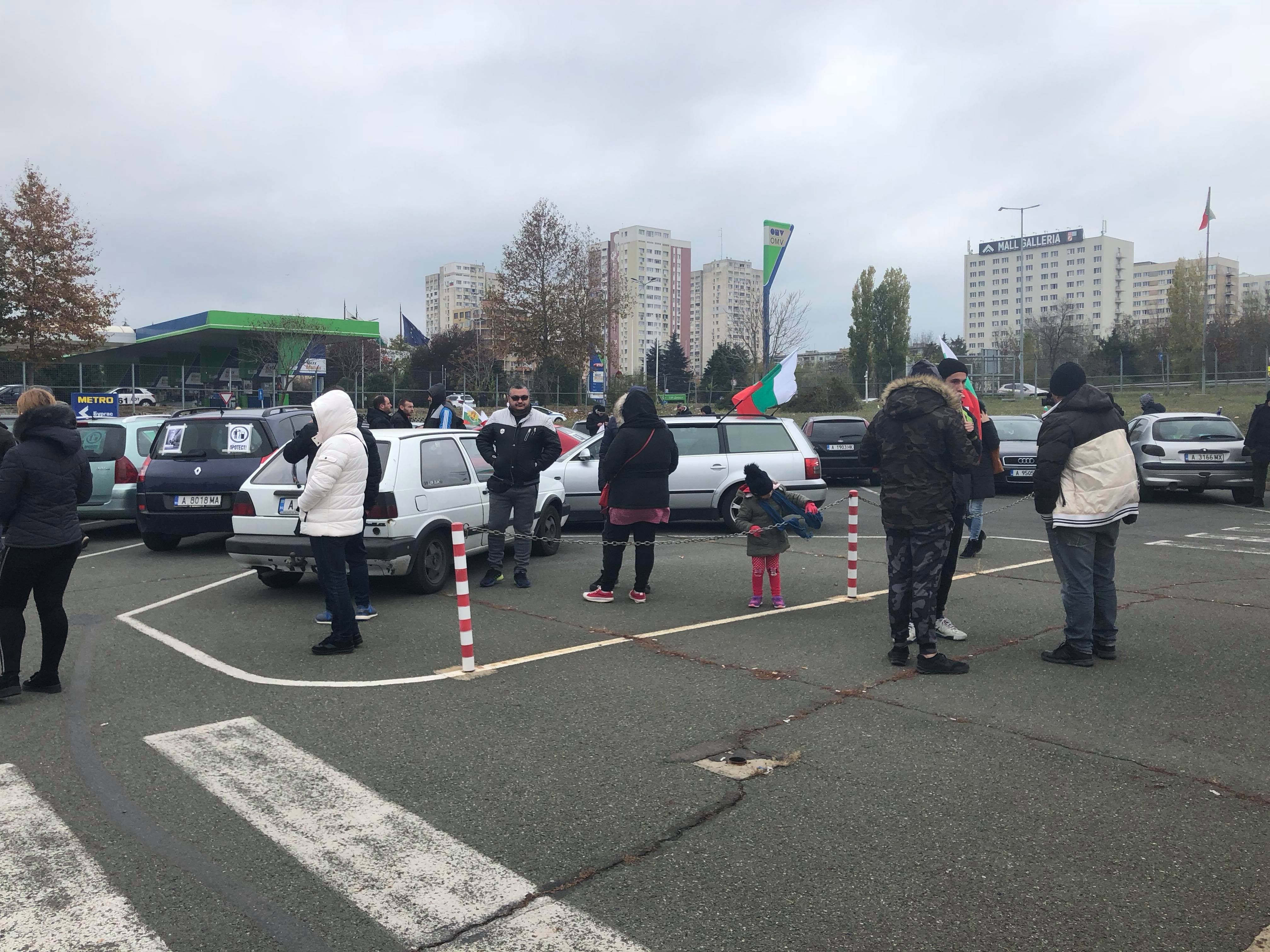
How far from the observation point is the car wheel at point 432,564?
8.89m

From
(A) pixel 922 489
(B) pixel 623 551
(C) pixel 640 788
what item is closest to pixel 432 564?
(B) pixel 623 551

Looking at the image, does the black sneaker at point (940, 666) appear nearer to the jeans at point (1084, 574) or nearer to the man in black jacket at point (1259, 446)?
the jeans at point (1084, 574)

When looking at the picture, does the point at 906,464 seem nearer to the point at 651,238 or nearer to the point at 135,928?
the point at 135,928

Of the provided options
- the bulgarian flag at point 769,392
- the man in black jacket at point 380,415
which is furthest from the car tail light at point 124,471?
the bulgarian flag at point 769,392

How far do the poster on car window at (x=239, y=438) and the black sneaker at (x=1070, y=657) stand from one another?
9.18 metres

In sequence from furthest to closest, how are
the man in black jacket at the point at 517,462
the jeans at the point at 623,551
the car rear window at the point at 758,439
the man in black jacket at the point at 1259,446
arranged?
the man in black jacket at the point at 1259,446 → the car rear window at the point at 758,439 → the man in black jacket at the point at 517,462 → the jeans at the point at 623,551

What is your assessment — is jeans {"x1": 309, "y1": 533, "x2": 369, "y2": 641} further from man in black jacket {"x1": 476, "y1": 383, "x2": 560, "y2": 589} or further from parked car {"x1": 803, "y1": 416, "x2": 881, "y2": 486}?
A: parked car {"x1": 803, "y1": 416, "x2": 881, "y2": 486}

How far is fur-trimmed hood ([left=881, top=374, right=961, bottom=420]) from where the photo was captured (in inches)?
246

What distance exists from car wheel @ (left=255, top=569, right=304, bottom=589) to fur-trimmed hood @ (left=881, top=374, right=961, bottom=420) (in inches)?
234

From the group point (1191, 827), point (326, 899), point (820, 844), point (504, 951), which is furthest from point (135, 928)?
point (1191, 827)

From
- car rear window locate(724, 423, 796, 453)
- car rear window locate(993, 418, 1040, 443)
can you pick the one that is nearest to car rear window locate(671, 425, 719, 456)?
car rear window locate(724, 423, 796, 453)

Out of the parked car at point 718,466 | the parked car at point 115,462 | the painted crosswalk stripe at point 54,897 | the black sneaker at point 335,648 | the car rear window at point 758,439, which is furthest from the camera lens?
the car rear window at point 758,439

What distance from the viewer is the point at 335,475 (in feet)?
22.8

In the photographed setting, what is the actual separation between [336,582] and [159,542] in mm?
6137
